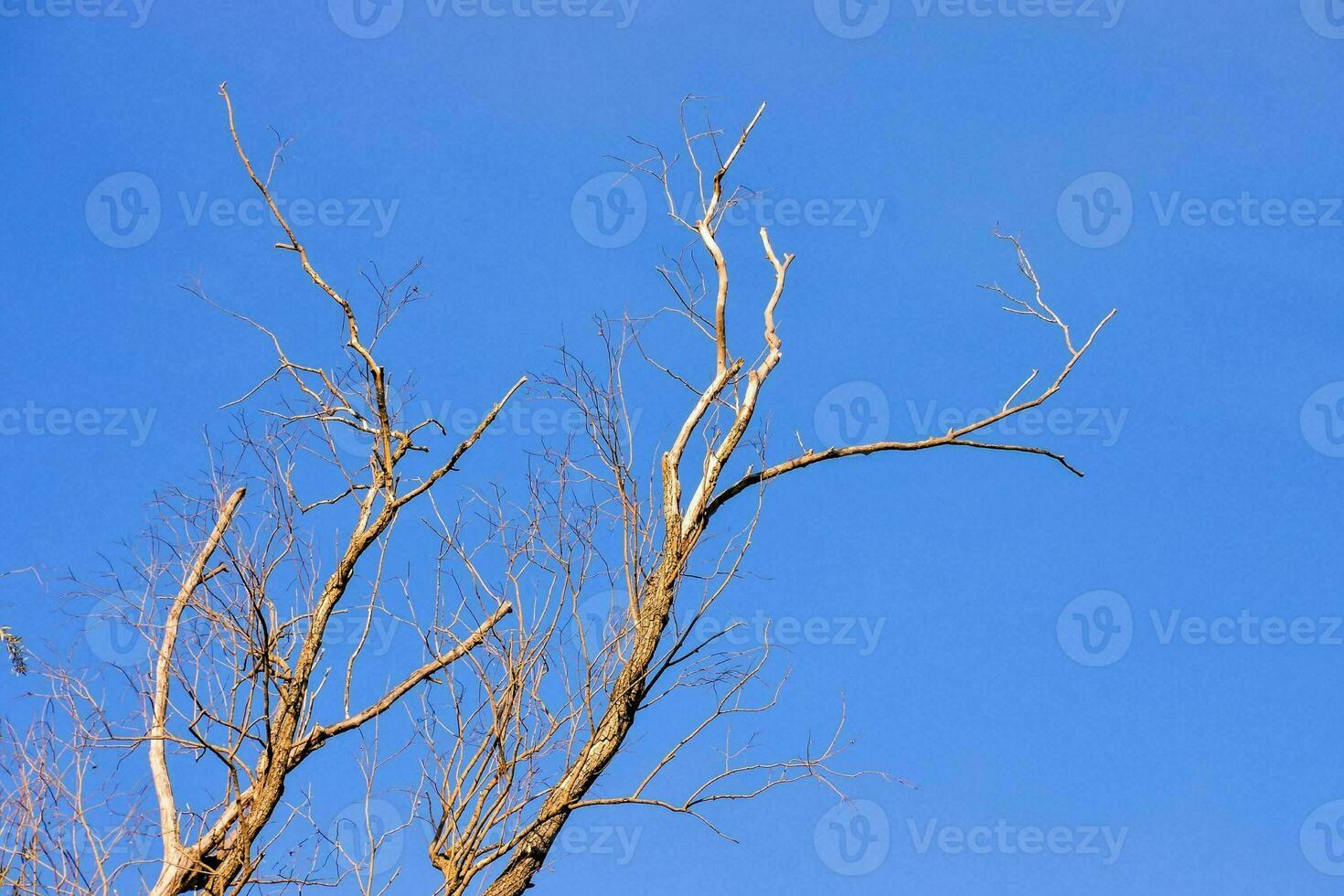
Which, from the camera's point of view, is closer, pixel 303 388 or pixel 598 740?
pixel 598 740

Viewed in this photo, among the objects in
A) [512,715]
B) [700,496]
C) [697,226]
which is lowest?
[512,715]

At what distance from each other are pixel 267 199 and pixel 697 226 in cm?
167

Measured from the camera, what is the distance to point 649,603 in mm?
5539

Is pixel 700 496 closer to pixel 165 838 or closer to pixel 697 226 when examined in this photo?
pixel 697 226

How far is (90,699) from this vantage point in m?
5.49

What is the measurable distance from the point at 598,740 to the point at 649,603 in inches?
20.1

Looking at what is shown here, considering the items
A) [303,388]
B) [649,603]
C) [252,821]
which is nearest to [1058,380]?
[649,603]

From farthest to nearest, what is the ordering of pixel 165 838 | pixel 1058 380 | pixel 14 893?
pixel 1058 380, pixel 165 838, pixel 14 893

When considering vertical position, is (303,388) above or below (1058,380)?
below

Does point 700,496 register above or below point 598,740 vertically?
above

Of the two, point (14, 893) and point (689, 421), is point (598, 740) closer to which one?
point (689, 421)

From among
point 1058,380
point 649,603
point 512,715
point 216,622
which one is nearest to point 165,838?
point 216,622

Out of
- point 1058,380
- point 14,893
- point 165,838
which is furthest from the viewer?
point 1058,380

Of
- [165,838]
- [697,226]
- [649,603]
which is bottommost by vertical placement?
[165,838]
